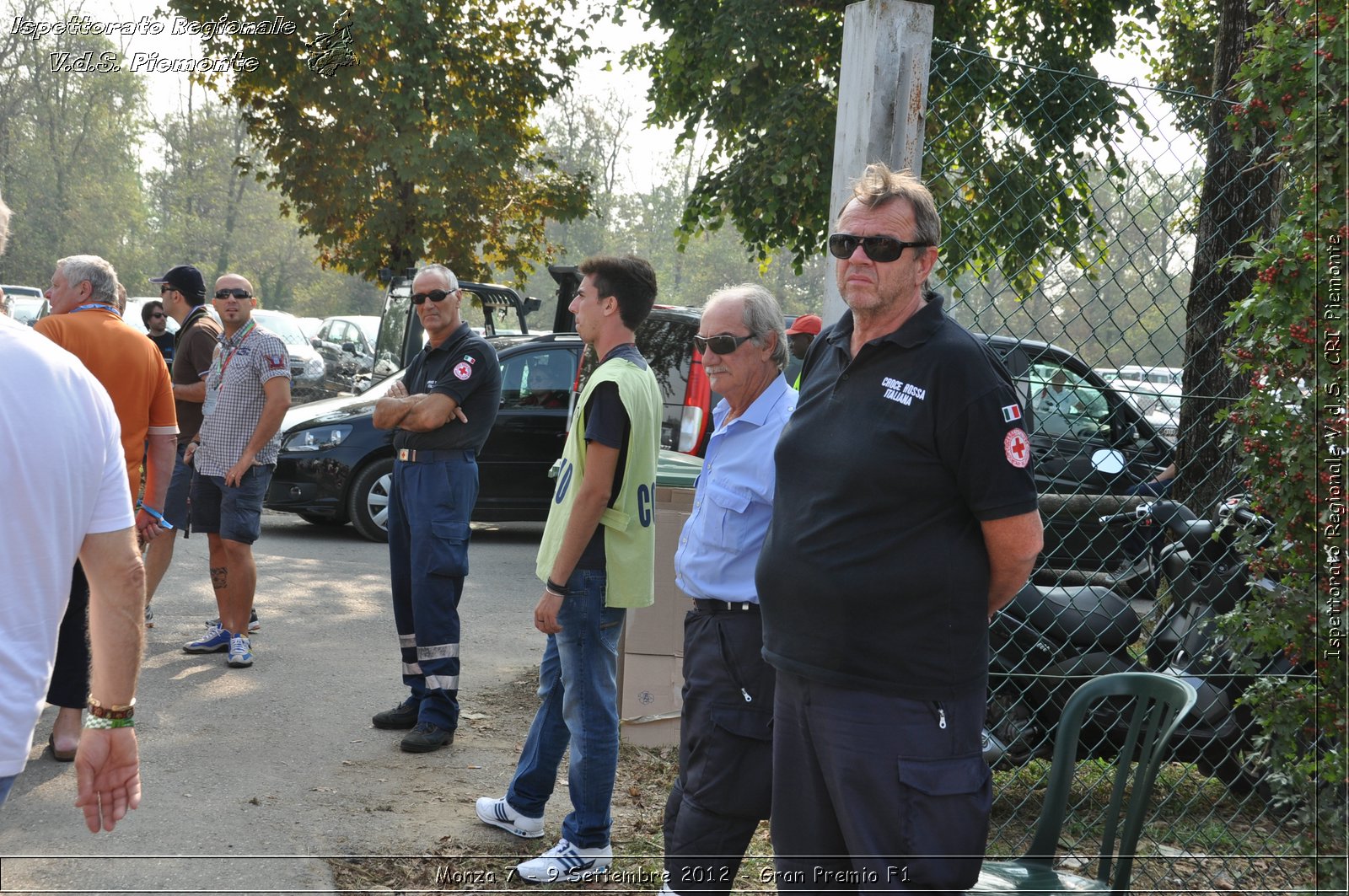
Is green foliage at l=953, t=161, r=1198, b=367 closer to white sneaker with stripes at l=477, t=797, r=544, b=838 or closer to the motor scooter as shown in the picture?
the motor scooter

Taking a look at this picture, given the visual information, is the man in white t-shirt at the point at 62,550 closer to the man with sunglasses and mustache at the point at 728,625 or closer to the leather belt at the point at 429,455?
the man with sunglasses and mustache at the point at 728,625

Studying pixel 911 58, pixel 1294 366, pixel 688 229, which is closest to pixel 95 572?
pixel 911 58

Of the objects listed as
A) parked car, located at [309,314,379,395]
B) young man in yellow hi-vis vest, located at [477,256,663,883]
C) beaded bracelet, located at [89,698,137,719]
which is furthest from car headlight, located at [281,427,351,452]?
parked car, located at [309,314,379,395]

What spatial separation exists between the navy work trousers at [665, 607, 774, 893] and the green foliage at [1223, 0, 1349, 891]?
137 cm

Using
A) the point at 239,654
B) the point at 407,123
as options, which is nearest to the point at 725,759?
the point at 239,654

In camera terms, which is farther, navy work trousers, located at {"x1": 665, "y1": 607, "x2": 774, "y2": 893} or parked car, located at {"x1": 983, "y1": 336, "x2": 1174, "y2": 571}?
parked car, located at {"x1": 983, "y1": 336, "x2": 1174, "y2": 571}

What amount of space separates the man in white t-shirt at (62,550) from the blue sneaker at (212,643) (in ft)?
14.4

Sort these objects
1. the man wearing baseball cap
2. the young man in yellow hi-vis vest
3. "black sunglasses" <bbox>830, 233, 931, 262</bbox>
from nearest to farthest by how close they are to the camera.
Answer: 1. "black sunglasses" <bbox>830, 233, 931, 262</bbox>
2. the young man in yellow hi-vis vest
3. the man wearing baseball cap

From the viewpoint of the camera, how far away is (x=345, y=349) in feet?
81.4

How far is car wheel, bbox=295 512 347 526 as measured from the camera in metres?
10.8

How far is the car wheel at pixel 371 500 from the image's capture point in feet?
34.1

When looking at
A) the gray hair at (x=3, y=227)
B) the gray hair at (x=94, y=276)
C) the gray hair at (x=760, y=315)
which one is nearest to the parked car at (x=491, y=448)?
the gray hair at (x=94, y=276)

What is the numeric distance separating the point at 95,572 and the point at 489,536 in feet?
31.0

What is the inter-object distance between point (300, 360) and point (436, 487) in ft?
58.6
